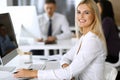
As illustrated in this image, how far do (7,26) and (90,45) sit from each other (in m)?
0.79

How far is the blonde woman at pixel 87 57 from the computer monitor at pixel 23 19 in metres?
1.08

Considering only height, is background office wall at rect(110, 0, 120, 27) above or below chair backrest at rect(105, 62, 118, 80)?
above

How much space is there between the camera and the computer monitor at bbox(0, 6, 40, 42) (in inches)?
107

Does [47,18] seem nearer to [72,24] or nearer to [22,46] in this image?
[22,46]

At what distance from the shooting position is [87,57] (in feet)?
5.24

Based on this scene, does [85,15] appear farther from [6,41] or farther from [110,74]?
[6,41]

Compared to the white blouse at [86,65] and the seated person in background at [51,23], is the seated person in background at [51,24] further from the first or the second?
the white blouse at [86,65]

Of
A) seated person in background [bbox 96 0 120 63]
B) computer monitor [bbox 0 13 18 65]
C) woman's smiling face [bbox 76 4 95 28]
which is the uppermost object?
woman's smiling face [bbox 76 4 95 28]

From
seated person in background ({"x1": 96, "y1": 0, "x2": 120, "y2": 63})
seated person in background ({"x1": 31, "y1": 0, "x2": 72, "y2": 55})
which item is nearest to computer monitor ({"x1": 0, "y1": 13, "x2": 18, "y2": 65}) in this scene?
seated person in background ({"x1": 96, "y1": 0, "x2": 120, "y2": 63})

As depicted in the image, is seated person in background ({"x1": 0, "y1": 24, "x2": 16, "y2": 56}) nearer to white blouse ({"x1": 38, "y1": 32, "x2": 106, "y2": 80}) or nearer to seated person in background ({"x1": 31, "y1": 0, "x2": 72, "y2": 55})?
white blouse ({"x1": 38, "y1": 32, "x2": 106, "y2": 80})

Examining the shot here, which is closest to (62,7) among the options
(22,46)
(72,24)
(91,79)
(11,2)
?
(72,24)

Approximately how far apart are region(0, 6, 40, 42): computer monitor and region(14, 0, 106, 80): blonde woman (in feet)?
3.55

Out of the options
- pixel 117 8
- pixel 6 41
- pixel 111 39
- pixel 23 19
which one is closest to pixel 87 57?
pixel 6 41

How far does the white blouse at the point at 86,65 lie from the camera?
1.59 meters
